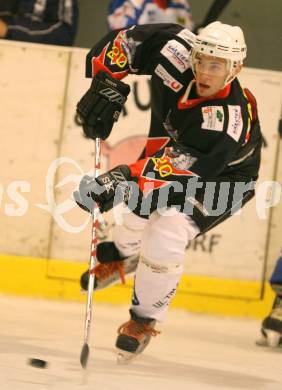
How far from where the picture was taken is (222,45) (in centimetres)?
426

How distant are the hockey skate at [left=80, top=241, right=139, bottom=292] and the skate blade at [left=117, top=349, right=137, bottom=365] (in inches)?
18.5

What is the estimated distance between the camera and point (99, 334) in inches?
203

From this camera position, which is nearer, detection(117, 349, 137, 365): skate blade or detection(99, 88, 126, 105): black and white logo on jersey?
detection(117, 349, 137, 365): skate blade

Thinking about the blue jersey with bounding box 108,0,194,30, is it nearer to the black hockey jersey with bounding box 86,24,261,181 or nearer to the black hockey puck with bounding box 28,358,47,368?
the black hockey jersey with bounding box 86,24,261,181

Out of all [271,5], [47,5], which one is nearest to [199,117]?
[47,5]

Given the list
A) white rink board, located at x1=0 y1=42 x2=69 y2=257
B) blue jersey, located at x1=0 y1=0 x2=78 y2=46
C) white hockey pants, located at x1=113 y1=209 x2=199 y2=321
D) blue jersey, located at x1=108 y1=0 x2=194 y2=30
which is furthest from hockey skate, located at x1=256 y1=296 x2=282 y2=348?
blue jersey, located at x1=0 y1=0 x2=78 y2=46

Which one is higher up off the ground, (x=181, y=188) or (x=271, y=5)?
(x=271, y=5)

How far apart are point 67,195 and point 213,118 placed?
1.81 metres

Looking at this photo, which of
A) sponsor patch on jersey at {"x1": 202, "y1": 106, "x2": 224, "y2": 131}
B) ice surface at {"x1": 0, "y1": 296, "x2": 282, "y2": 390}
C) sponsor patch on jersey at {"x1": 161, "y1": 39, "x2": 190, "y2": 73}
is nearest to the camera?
ice surface at {"x1": 0, "y1": 296, "x2": 282, "y2": 390}

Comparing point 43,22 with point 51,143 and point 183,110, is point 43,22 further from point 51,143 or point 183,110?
point 183,110

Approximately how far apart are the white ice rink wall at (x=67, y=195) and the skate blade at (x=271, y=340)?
604 millimetres

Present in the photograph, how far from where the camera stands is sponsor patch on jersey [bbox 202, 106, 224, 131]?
13.7 feet

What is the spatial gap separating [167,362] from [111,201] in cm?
86

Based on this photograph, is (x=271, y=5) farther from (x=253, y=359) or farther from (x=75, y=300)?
(x=253, y=359)
